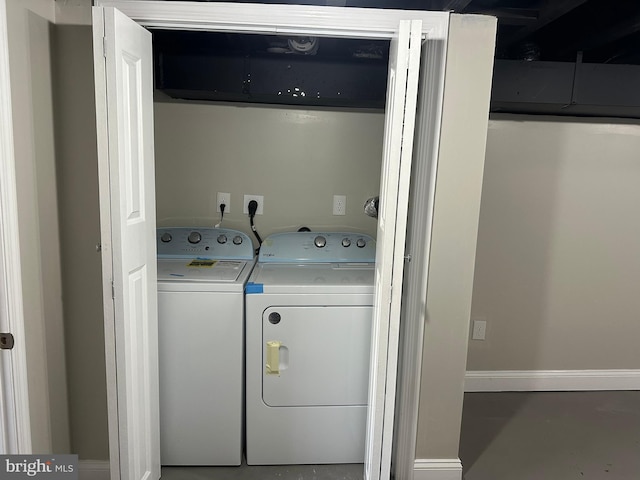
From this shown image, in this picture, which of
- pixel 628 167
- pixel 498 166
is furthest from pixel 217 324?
pixel 628 167

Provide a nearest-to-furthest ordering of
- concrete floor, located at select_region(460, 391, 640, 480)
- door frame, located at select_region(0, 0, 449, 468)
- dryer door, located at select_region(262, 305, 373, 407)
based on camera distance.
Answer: door frame, located at select_region(0, 0, 449, 468) → dryer door, located at select_region(262, 305, 373, 407) → concrete floor, located at select_region(460, 391, 640, 480)

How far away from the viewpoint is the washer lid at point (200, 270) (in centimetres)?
194

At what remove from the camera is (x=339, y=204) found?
255 centimetres

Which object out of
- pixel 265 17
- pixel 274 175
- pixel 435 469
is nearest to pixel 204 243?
pixel 274 175

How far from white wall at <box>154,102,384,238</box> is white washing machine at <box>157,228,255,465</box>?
559 millimetres

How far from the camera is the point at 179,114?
244 centimetres

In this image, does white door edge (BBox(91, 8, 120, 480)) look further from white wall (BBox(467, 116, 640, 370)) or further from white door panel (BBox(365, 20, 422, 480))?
white wall (BBox(467, 116, 640, 370))

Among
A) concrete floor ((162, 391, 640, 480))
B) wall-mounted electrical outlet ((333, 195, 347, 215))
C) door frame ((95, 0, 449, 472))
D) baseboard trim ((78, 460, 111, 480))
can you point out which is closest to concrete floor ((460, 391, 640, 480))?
concrete floor ((162, 391, 640, 480))

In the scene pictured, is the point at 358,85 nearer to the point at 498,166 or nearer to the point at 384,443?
the point at 498,166

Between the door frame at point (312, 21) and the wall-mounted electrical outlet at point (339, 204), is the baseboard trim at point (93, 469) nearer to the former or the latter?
the door frame at point (312, 21)

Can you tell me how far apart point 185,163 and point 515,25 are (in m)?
1.84

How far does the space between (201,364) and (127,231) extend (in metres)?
0.76

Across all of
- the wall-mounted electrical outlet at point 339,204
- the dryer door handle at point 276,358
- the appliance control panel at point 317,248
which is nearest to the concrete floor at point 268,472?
the dryer door handle at point 276,358

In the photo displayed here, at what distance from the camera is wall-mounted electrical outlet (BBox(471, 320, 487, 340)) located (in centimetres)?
271
